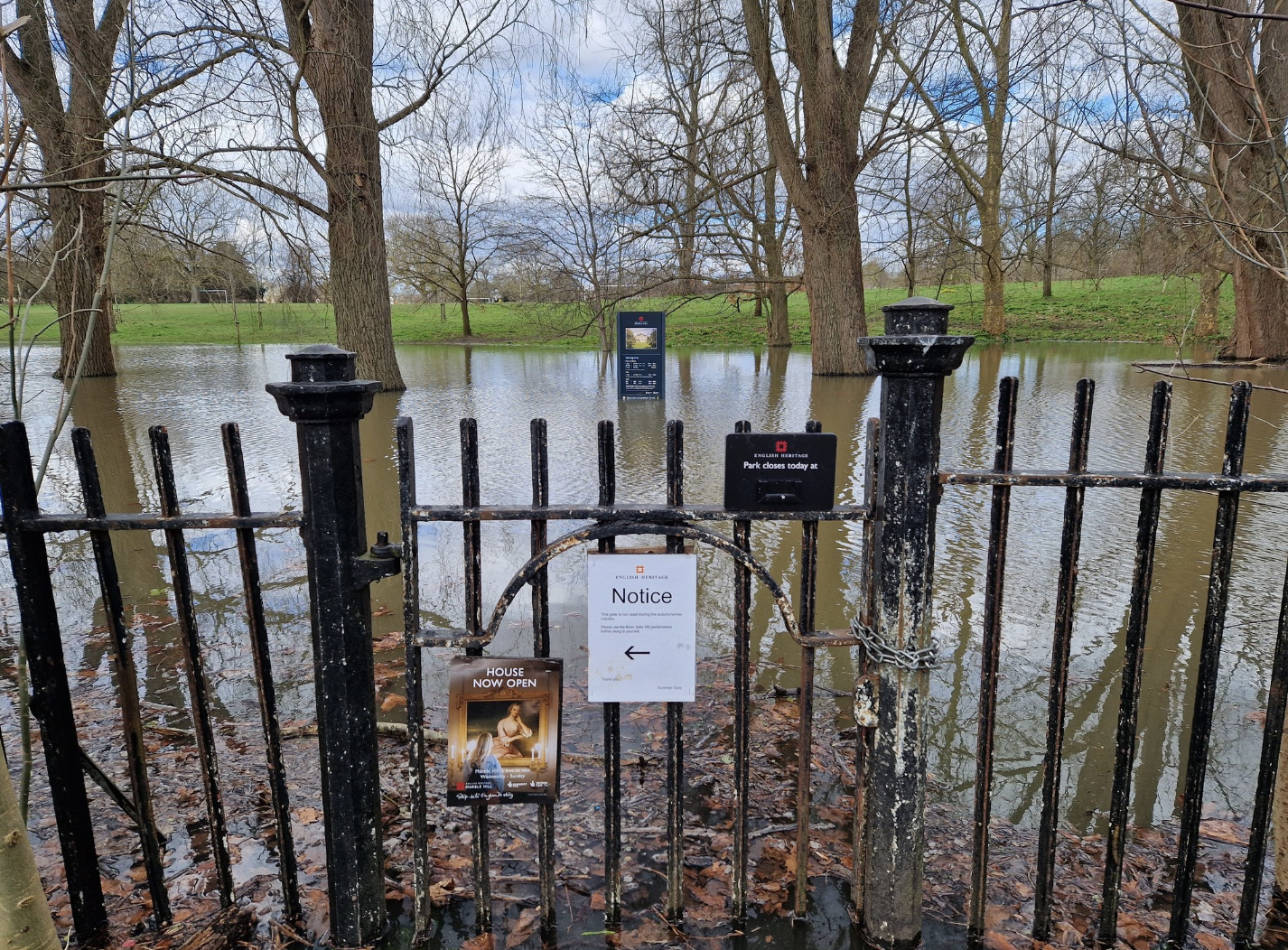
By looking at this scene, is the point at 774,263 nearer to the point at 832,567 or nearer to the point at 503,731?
the point at 832,567

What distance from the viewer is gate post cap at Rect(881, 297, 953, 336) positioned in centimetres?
203

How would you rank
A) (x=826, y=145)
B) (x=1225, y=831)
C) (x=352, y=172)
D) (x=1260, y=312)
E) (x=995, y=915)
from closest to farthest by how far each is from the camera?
(x=995, y=915) → (x=1225, y=831) → (x=352, y=172) → (x=826, y=145) → (x=1260, y=312)

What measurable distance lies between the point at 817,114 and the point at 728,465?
43.4 feet

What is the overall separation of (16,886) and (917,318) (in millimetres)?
2390

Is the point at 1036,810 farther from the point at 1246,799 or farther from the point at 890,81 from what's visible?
the point at 890,81

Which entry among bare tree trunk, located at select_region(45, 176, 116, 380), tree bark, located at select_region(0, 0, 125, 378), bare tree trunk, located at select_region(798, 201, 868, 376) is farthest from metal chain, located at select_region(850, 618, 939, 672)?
bare tree trunk, located at select_region(798, 201, 868, 376)

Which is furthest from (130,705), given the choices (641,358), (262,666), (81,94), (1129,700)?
(641,358)

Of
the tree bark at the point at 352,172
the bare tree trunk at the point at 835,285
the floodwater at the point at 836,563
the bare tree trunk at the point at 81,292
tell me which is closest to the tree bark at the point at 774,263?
the bare tree trunk at the point at 835,285

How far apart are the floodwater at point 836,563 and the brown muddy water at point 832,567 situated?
0.02m

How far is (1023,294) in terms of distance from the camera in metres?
36.7

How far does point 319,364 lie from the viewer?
2037 mm

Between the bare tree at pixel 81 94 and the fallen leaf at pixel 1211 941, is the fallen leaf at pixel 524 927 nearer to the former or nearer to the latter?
the fallen leaf at pixel 1211 941

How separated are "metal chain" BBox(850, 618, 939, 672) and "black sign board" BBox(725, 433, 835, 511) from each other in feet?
1.29

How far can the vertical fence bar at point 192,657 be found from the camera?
206cm
